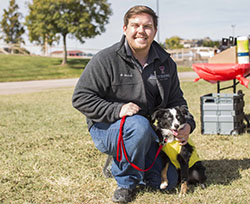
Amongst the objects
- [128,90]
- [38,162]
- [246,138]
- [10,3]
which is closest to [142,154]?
[128,90]

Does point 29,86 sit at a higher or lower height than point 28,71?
lower

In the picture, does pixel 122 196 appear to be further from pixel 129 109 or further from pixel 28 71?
pixel 28 71

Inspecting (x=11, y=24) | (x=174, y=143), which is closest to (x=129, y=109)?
(x=174, y=143)

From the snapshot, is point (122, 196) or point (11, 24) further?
point (11, 24)

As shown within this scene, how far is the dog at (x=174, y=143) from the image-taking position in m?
2.87

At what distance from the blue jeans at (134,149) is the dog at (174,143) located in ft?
0.28

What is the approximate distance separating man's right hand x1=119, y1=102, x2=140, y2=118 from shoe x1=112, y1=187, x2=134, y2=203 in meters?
0.66

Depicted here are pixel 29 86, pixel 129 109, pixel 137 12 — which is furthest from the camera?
pixel 29 86

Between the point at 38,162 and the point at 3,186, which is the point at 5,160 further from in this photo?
the point at 3,186

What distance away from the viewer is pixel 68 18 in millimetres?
29391

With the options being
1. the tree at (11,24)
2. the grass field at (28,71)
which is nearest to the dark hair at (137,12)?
the grass field at (28,71)

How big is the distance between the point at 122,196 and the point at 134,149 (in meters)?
0.44

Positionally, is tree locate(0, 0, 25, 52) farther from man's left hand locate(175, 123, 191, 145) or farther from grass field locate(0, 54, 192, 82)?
man's left hand locate(175, 123, 191, 145)

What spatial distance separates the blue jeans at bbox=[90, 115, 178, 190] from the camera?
264 cm
